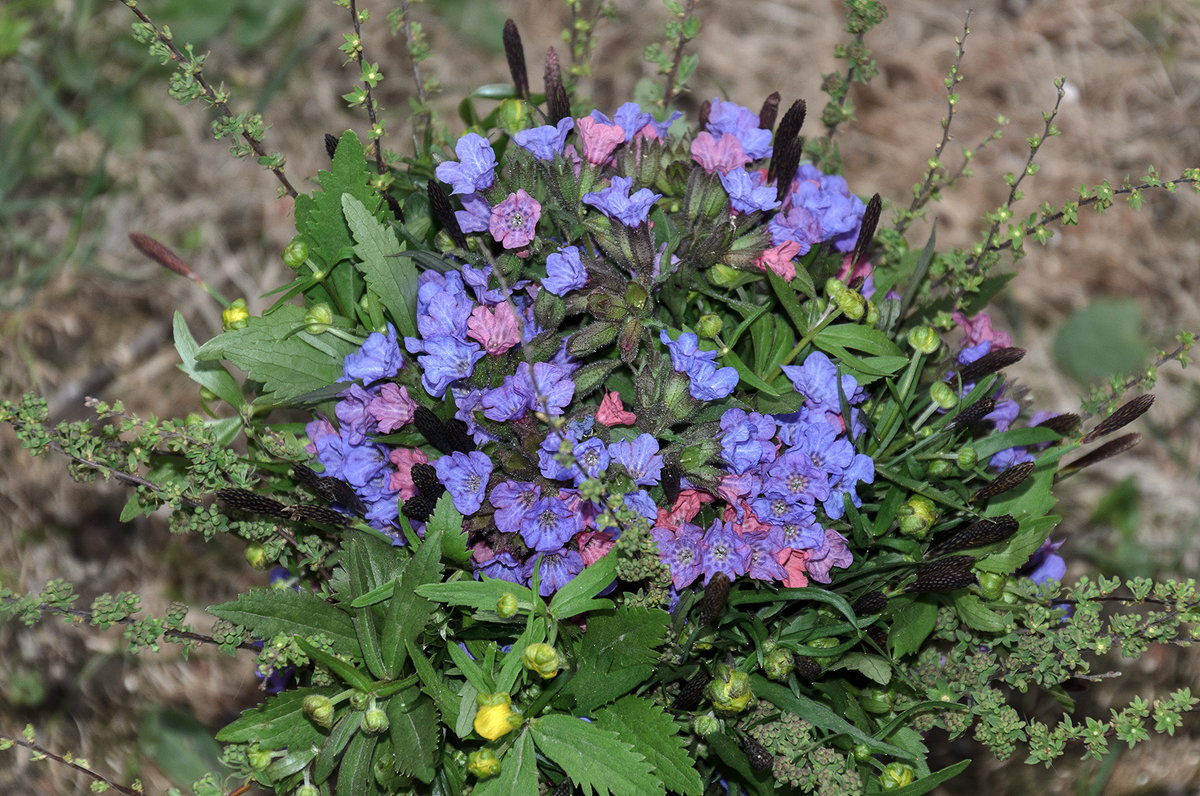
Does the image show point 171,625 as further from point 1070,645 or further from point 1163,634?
point 1163,634

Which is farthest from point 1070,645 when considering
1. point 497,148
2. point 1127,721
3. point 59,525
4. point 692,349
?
point 59,525

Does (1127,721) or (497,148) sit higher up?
(497,148)

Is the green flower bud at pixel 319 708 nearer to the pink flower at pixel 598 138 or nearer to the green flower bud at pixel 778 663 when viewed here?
the green flower bud at pixel 778 663

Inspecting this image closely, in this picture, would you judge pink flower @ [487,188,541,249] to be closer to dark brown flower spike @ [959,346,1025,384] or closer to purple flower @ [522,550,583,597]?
purple flower @ [522,550,583,597]

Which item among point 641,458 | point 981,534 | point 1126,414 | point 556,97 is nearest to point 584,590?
point 641,458

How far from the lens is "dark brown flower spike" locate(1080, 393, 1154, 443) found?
1834mm

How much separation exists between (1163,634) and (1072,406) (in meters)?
1.93

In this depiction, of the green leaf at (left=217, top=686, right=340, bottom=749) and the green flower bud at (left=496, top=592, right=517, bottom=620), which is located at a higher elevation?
the green flower bud at (left=496, top=592, right=517, bottom=620)

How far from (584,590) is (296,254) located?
2.71 feet

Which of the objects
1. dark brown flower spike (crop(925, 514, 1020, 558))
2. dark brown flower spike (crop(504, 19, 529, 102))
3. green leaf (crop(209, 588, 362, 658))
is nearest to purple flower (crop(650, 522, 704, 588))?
dark brown flower spike (crop(925, 514, 1020, 558))

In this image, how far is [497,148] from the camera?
210cm

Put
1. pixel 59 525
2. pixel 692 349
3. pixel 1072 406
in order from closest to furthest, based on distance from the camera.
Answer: pixel 692 349 < pixel 59 525 < pixel 1072 406

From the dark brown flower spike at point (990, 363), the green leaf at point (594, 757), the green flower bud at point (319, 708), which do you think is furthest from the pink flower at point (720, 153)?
the green flower bud at point (319, 708)

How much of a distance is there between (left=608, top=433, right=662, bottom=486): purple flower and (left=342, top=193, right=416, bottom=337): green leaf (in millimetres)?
499
